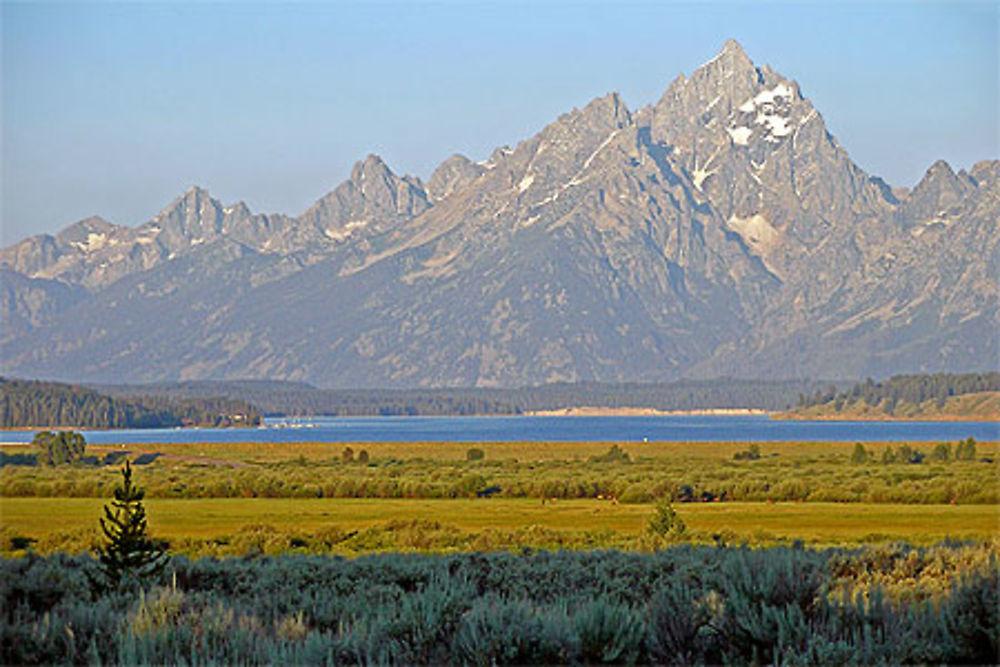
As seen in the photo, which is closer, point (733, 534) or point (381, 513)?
point (733, 534)

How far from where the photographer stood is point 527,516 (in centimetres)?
5181

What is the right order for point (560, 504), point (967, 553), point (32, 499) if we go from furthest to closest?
point (32, 499) → point (560, 504) → point (967, 553)

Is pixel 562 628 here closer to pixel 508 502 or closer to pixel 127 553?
pixel 127 553

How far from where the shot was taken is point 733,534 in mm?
37875

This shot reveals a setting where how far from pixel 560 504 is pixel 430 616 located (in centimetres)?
4762

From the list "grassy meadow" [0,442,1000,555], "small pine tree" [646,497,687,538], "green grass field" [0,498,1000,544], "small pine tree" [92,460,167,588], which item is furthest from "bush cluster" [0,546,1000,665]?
"green grass field" [0,498,1000,544]

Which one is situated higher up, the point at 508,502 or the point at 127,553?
the point at 127,553

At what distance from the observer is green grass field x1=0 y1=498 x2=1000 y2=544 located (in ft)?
141

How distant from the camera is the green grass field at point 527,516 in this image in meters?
42.8

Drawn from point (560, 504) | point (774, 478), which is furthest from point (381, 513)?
point (774, 478)

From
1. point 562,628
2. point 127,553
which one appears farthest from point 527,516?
point 562,628

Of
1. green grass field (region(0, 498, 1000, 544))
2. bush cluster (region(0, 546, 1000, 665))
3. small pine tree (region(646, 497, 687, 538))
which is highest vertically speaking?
bush cluster (region(0, 546, 1000, 665))

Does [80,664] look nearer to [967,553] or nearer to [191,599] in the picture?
[191,599]

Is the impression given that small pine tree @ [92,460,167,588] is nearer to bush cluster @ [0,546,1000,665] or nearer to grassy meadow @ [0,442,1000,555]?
bush cluster @ [0,546,1000,665]
